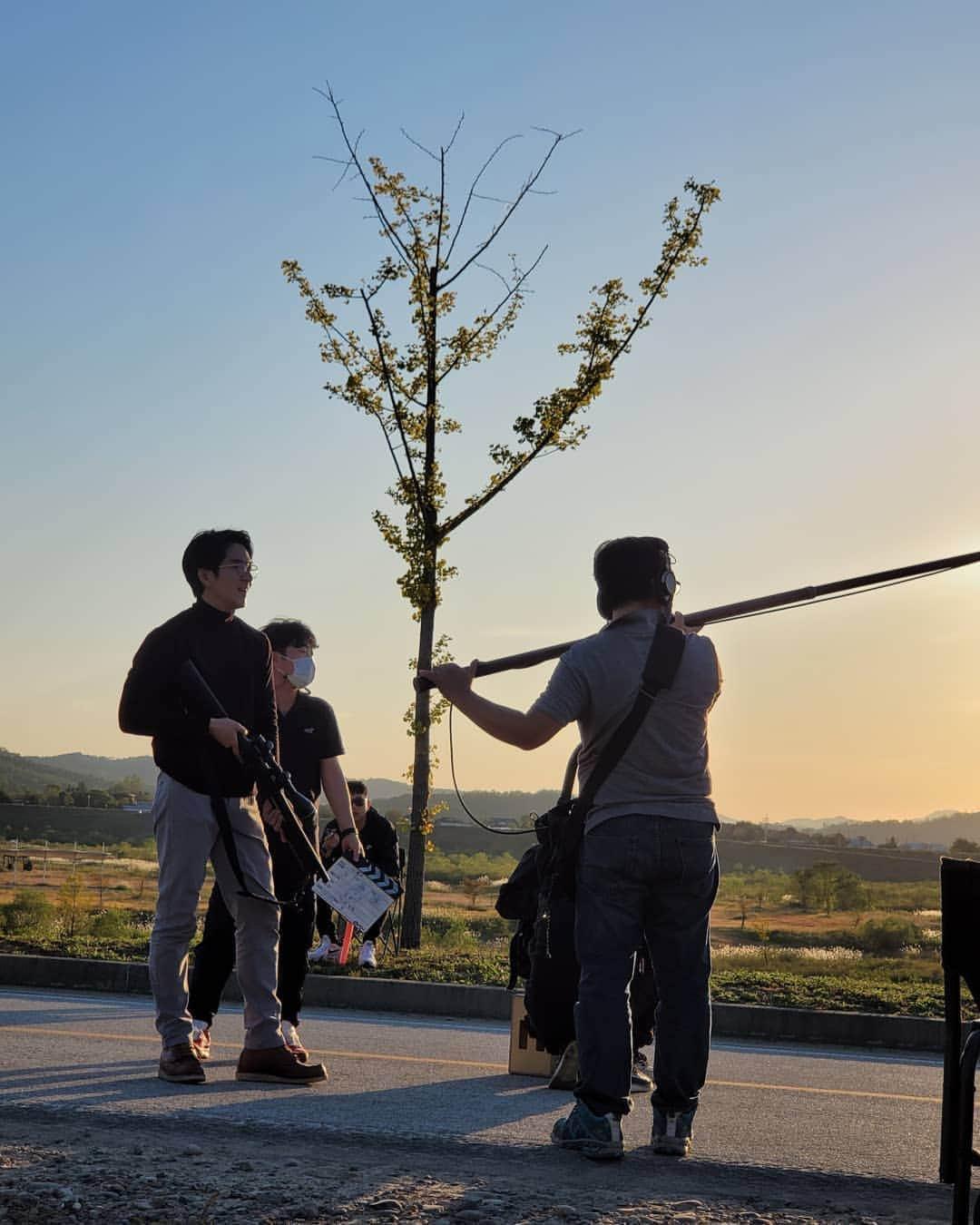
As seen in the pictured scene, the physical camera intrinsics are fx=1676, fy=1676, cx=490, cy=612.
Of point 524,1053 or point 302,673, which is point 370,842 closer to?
point 302,673

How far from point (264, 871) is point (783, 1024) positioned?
458 centimetres

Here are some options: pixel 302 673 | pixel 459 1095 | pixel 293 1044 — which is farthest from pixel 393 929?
pixel 459 1095

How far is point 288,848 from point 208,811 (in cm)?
71

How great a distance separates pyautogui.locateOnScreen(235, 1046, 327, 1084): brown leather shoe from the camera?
708 cm

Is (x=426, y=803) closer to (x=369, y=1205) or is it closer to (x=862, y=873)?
(x=369, y=1205)

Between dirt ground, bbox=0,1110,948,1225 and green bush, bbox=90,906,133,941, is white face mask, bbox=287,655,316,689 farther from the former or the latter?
green bush, bbox=90,906,133,941

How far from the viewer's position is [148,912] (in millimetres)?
28750

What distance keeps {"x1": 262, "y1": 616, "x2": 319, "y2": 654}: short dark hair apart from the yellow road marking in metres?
2.03

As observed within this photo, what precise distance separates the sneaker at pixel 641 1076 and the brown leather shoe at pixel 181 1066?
1.93m

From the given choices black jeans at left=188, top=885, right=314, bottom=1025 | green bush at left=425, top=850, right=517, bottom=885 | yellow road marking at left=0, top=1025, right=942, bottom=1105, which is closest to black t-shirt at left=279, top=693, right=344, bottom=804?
black jeans at left=188, top=885, right=314, bottom=1025

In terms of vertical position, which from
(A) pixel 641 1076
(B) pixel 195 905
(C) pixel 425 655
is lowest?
(A) pixel 641 1076

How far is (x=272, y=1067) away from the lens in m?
7.08

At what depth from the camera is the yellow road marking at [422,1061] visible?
25.8 feet

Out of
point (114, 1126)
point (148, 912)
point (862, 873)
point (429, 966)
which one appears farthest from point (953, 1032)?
point (862, 873)
